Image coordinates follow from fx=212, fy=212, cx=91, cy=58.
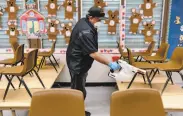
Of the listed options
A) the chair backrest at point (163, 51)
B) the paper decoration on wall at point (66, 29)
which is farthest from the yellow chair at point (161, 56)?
the paper decoration on wall at point (66, 29)

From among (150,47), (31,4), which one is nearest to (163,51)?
(150,47)

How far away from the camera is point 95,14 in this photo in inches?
101

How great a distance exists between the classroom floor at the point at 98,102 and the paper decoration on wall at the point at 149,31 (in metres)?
1.25

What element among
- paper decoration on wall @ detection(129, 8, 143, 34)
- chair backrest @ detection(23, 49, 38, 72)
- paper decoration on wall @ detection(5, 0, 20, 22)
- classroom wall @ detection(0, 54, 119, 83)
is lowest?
classroom wall @ detection(0, 54, 119, 83)

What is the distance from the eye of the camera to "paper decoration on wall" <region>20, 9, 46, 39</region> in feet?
13.7

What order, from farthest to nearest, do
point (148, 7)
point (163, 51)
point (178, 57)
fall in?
point (148, 7), point (163, 51), point (178, 57)

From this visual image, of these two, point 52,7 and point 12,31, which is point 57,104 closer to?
point 52,7

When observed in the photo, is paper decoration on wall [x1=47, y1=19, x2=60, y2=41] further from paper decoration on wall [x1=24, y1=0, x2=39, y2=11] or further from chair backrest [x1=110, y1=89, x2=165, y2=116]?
chair backrest [x1=110, y1=89, x2=165, y2=116]

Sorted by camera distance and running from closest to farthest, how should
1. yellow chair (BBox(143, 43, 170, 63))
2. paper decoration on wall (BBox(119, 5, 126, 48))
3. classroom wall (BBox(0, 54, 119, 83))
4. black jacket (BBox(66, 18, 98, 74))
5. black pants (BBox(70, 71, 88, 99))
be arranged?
black jacket (BBox(66, 18, 98, 74)) < black pants (BBox(70, 71, 88, 99)) < yellow chair (BBox(143, 43, 170, 63)) < paper decoration on wall (BBox(119, 5, 126, 48)) < classroom wall (BBox(0, 54, 119, 83))

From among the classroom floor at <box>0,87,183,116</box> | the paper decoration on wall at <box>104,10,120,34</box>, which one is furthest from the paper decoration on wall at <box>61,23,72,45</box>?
the classroom floor at <box>0,87,183,116</box>

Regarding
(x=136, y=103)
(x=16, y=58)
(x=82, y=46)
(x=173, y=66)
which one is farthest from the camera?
(x=16, y=58)

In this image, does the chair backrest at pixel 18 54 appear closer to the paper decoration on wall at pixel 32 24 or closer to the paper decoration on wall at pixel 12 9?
the paper decoration on wall at pixel 32 24

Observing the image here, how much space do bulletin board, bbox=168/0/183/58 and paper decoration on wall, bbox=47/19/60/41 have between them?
2.28 metres

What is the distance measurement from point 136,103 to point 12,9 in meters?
3.48
